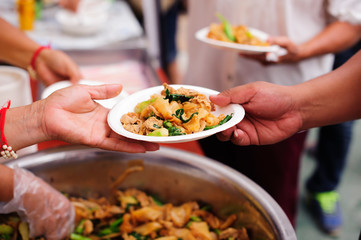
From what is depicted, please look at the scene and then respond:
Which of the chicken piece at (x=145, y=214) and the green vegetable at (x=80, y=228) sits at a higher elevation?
the chicken piece at (x=145, y=214)

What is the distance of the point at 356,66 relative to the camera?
4.24 feet

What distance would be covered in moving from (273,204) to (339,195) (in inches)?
99.2

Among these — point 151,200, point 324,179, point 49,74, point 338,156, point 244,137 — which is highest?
point 49,74

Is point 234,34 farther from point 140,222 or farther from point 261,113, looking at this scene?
point 140,222

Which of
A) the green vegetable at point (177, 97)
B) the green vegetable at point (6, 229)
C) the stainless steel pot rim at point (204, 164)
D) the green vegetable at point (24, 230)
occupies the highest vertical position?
the green vegetable at point (177, 97)

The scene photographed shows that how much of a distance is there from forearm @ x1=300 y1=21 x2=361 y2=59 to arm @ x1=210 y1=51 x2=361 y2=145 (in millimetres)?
788

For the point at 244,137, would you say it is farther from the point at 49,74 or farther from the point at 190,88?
the point at 49,74

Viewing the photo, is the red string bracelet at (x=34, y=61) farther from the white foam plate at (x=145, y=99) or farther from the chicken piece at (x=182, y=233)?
the chicken piece at (x=182, y=233)

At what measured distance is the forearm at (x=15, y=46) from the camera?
5.96 ft

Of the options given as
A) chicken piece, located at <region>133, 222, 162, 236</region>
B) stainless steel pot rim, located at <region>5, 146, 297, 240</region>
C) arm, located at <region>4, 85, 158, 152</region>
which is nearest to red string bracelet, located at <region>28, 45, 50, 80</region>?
stainless steel pot rim, located at <region>5, 146, 297, 240</region>

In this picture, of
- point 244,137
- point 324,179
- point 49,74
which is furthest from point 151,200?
point 324,179

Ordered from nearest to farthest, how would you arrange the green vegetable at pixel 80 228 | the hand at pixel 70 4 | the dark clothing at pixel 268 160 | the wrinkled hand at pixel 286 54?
the green vegetable at pixel 80 228
the wrinkled hand at pixel 286 54
the dark clothing at pixel 268 160
the hand at pixel 70 4

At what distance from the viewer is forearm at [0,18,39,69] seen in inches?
71.5

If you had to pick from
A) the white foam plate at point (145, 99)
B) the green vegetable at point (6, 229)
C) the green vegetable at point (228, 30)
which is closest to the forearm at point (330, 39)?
the green vegetable at point (228, 30)
